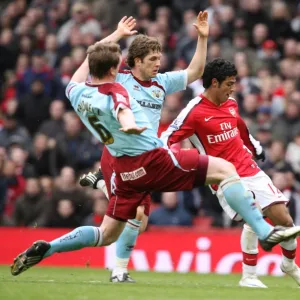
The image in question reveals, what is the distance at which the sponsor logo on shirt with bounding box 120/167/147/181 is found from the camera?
962cm

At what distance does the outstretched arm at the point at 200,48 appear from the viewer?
1061cm

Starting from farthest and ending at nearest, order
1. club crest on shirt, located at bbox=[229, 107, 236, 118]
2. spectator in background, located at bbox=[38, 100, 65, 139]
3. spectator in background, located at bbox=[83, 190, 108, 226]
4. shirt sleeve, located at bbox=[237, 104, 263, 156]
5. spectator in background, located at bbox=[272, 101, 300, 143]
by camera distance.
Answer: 1. spectator in background, located at bbox=[38, 100, 65, 139]
2. spectator in background, located at bbox=[272, 101, 300, 143]
3. spectator in background, located at bbox=[83, 190, 108, 226]
4. shirt sleeve, located at bbox=[237, 104, 263, 156]
5. club crest on shirt, located at bbox=[229, 107, 236, 118]

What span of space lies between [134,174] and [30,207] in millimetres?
6974

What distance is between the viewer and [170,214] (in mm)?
15836

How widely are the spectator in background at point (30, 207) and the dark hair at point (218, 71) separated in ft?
19.0

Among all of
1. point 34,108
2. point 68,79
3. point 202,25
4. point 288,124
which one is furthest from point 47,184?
point 202,25

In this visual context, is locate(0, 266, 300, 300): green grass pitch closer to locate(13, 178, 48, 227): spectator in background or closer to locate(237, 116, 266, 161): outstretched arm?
locate(237, 116, 266, 161): outstretched arm

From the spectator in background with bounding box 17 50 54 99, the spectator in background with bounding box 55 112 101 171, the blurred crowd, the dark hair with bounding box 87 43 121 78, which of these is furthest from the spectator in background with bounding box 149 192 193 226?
the dark hair with bounding box 87 43 121 78

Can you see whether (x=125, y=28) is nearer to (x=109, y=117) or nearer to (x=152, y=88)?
(x=152, y=88)

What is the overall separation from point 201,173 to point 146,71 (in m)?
1.59

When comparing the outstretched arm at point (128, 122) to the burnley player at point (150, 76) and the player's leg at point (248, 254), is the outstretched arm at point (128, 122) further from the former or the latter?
the player's leg at point (248, 254)

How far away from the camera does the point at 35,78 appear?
62.0 ft

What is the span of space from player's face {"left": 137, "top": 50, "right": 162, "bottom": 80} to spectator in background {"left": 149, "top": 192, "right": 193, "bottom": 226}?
5178 mm

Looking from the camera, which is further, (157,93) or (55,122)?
(55,122)
